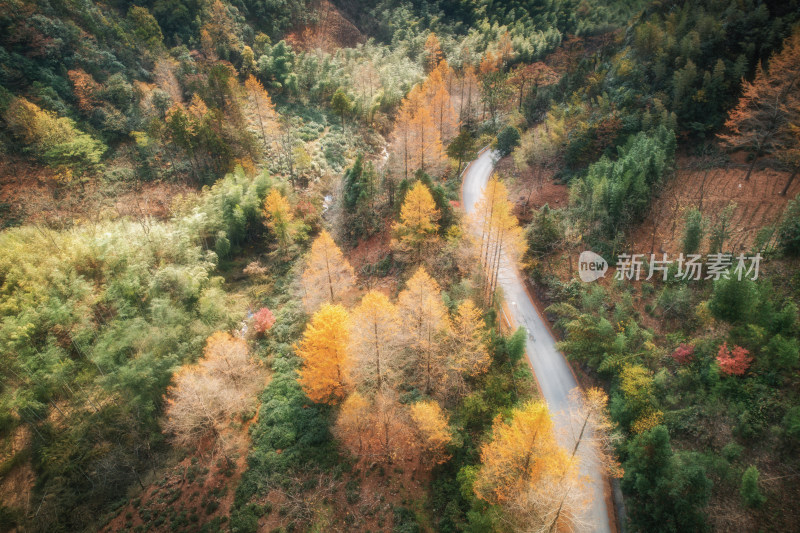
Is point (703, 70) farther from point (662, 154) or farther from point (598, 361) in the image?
point (598, 361)

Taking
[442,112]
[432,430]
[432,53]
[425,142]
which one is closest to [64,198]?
[425,142]

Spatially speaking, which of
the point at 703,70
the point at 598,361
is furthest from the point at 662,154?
the point at 598,361

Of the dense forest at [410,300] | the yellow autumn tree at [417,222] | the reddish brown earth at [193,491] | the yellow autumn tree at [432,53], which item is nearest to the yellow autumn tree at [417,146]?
the dense forest at [410,300]

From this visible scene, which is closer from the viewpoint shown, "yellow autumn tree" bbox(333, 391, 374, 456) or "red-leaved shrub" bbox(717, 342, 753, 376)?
"red-leaved shrub" bbox(717, 342, 753, 376)

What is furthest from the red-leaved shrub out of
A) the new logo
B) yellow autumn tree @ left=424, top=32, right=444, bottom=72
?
yellow autumn tree @ left=424, top=32, right=444, bottom=72

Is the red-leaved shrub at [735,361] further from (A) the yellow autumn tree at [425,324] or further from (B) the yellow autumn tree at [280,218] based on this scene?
(B) the yellow autumn tree at [280,218]

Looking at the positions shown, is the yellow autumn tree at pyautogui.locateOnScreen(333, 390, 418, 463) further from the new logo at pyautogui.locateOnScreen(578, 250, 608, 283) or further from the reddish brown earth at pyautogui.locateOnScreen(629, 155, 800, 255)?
the reddish brown earth at pyautogui.locateOnScreen(629, 155, 800, 255)
